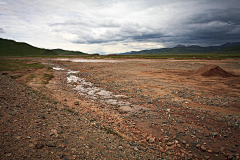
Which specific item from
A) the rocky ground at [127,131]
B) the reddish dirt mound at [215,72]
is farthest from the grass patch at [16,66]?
the reddish dirt mound at [215,72]

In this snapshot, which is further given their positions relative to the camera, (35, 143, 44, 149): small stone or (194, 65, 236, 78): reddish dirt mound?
(194, 65, 236, 78): reddish dirt mound

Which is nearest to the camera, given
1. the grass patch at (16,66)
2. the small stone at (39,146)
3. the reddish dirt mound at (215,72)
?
the small stone at (39,146)

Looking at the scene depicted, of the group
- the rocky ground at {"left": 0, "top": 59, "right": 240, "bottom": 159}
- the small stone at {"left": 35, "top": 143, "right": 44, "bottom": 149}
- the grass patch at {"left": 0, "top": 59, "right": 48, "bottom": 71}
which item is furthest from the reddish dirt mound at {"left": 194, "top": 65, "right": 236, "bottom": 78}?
the grass patch at {"left": 0, "top": 59, "right": 48, "bottom": 71}

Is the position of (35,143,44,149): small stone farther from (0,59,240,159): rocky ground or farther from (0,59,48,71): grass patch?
(0,59,48,71): grass patch

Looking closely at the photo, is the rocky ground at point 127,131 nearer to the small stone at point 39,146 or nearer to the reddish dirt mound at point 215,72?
the small stone at point 39,146

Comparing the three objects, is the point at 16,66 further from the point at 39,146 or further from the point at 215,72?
the point at 215,72

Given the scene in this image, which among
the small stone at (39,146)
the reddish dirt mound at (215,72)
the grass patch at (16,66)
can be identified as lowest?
the small stone at (39,146)

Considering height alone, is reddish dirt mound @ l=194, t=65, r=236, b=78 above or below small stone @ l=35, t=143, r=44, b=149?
above

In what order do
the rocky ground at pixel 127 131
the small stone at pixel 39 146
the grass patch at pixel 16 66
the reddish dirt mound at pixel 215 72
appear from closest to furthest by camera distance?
1. the small stone at pixel 39 146
2. the rocky ground at pixel 127 131
3. the reddish dirt mound at pixel 215 72
4. the grass patch at pixel 16 66

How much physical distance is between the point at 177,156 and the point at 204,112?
232 inches

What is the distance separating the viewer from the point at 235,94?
1375 centimetres

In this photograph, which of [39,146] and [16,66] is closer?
[39,146]

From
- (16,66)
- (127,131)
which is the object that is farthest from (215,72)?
(16,66)

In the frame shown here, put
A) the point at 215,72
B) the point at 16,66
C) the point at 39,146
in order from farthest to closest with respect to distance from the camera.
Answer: the point at 16,66
the point at 215,72
the point at 39,146
